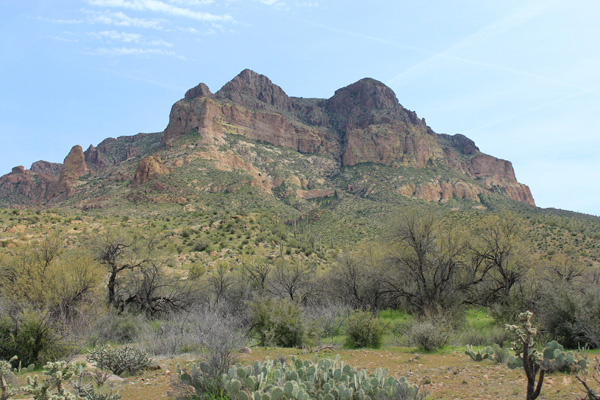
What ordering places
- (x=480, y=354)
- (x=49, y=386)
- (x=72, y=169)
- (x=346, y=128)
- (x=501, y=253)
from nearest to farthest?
(x=49, y=386), (x=480, y=354), (x=501, y=253), (x=72, y=169), (x=346, y=128)

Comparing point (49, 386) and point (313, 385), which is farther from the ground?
point (49, 386)

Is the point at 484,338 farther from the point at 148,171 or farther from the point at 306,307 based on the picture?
the point at 148,171

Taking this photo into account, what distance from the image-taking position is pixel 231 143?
9912 cm

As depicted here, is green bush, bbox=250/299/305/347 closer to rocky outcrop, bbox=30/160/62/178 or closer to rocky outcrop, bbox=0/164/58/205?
rocky outcrop, bbox=0/164/58/205

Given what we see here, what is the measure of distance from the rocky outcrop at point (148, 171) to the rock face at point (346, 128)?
19150 millimetres

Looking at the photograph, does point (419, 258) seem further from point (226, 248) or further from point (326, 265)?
point (226, 248)

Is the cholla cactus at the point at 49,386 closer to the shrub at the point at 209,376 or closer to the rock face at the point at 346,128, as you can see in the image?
the shrub at the point at 209,376

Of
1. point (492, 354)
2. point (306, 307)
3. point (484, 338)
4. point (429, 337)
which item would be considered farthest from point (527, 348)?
point (306, 307)

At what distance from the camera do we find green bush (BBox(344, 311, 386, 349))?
12.6 m

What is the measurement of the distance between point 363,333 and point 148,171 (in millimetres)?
66221

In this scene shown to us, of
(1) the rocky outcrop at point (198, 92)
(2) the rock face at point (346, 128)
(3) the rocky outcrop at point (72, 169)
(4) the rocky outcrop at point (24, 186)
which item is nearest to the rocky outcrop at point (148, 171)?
(2) the rock face at point (346, 128)

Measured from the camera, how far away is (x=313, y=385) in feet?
18.8

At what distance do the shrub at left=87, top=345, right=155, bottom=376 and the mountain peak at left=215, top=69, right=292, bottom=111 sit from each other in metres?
120

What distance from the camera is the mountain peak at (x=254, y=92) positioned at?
126000 millimetres
